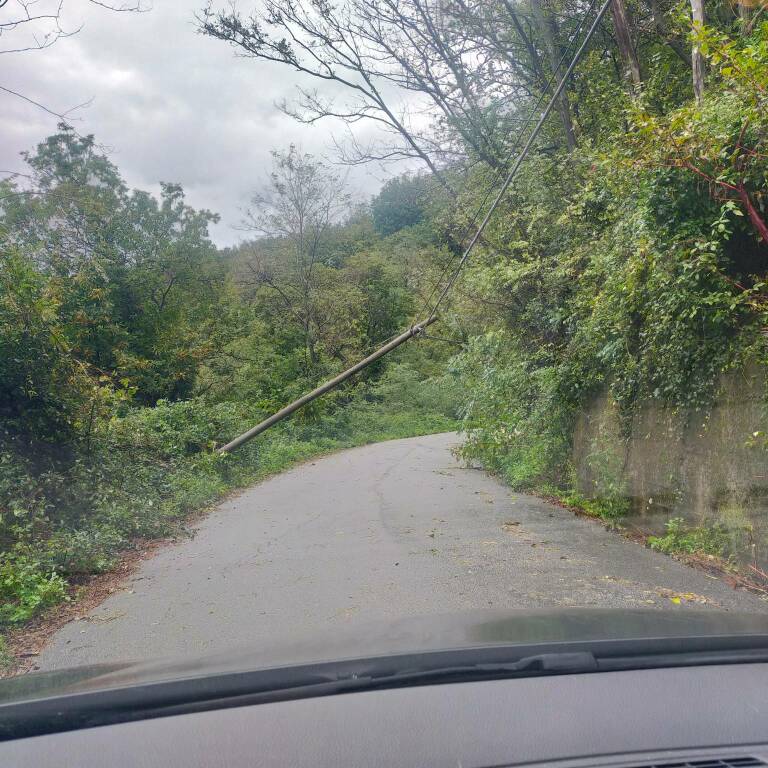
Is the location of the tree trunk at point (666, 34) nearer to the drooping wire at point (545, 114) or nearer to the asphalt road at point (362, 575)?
the drooping wire at point (545, 114)

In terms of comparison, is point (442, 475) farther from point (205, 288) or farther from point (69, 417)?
point (205, 288)

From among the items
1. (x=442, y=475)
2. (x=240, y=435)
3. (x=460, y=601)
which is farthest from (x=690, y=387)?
(x=240, y=435)

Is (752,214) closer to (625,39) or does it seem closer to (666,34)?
(625,39)

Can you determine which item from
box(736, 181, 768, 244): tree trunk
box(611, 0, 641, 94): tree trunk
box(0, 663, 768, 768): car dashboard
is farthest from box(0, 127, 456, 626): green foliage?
box(611, 0, 641, 94): tree trunk

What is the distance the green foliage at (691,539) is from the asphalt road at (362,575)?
8.5 inches

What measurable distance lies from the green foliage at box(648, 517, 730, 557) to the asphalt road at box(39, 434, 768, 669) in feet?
0.71

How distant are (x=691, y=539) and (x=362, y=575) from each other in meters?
3.55

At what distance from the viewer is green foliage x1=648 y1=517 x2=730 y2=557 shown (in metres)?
7.30

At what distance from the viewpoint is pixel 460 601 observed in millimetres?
6293

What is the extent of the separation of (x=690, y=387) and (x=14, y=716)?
7139 mm

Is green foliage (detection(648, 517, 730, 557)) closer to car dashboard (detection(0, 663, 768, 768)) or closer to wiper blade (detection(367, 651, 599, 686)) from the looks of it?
car dashboard (detection(0, 663, 768, 768))

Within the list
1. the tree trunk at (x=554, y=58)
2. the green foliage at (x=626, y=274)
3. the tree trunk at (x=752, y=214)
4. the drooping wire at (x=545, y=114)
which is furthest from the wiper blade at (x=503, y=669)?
the tree trunk at (x=554, y=58)

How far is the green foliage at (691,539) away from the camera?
23.9 feet

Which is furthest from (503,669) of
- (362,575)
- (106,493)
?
(106,493)
